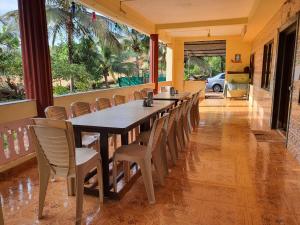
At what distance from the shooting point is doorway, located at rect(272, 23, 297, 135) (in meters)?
4.71

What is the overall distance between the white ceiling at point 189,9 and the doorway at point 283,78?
146 centimetres

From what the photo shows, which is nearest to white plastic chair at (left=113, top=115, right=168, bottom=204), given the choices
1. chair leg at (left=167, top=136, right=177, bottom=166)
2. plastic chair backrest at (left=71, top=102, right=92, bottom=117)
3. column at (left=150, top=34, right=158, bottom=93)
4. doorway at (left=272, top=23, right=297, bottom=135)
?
chair leg at (left=167, top=136, right=177, bottom=166)

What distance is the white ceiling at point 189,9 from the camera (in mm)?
5715

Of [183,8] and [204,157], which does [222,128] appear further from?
[183,8]

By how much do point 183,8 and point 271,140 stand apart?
3994mm

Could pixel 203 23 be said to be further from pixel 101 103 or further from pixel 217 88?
pixel 217 88

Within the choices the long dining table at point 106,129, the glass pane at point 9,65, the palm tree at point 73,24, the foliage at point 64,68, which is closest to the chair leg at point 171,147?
the long dining table at point 106,129

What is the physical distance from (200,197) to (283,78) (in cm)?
362

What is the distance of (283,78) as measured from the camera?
4.82m

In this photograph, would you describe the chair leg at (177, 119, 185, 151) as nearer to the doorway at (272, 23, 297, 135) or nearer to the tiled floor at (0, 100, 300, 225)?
the tiled floor at (0, 100, 300, 225)

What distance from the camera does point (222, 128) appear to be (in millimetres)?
5188

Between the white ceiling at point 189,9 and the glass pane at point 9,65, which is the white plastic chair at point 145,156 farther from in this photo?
the white ceiling at point 189,9

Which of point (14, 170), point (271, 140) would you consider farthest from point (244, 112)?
point (14, 170)

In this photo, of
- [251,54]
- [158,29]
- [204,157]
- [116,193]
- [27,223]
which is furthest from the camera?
[251,54]
